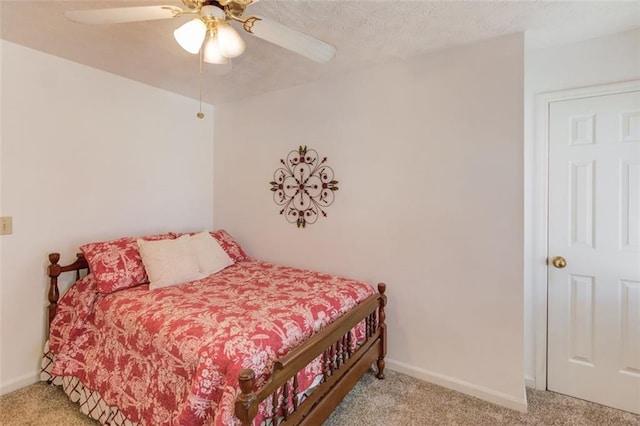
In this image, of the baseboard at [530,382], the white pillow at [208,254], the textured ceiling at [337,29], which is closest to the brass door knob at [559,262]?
the baseboard at [530,382]

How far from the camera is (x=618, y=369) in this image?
1.94 meters

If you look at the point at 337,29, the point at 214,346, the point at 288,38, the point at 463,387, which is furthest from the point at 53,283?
the point at 463,387

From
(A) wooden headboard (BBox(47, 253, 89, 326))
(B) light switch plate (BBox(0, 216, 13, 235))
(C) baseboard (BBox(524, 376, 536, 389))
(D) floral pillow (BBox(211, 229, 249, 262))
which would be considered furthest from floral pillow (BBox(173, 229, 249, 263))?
(C) baseboard (BBox(524, 376, 536, 389))

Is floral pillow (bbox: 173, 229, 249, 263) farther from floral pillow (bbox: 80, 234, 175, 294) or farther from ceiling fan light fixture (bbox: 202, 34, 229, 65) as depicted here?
ceiling fan light fixture (bbox: 202, 34, 229, 65)

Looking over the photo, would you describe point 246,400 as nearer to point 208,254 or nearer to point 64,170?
point 208,254

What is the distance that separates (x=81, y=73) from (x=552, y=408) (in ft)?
13.2

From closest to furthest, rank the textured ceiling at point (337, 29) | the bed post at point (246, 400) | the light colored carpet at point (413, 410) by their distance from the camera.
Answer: the bed post at point (246, 400), the textured ceiling at point (337, 29), the light colored carpet at point (413, 410)

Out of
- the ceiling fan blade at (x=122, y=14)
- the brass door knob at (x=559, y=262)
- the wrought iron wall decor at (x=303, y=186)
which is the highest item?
the ceiling fan blade at (x=122, y=14)

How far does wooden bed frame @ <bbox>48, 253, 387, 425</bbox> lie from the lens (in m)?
1.22

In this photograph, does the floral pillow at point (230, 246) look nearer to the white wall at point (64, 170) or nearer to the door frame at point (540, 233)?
the white wall at point (64, 170)

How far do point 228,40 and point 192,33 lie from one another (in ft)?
0.48

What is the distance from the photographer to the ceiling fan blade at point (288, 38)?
133 cm

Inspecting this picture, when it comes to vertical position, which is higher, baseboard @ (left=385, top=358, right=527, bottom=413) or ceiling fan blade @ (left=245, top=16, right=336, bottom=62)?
ceiling fan blade @ (left=245, top=16, right=336, bottom=62)

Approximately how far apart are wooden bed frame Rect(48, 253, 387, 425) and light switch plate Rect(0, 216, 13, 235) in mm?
294
